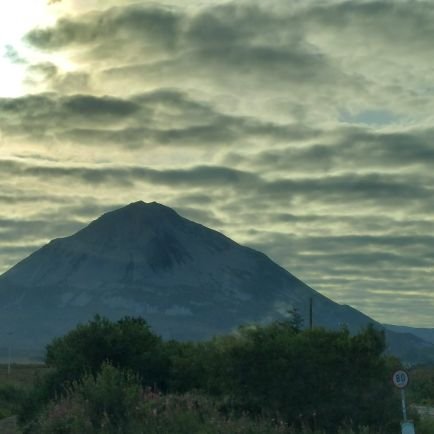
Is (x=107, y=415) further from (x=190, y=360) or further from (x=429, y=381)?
(x=429, y=381)

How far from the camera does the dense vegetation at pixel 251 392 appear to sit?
27125mm

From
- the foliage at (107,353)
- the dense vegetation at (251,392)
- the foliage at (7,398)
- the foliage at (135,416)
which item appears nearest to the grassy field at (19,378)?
the foliage at (7,398)

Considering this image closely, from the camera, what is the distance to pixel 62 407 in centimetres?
2859

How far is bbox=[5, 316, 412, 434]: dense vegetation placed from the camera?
89.0ft

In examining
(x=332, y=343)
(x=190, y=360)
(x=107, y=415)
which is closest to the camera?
(x=107, y=415)

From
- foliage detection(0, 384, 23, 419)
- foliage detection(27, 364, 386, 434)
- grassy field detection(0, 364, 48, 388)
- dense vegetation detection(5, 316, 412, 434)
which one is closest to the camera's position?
foliage detection(27, 364, 386, 434)

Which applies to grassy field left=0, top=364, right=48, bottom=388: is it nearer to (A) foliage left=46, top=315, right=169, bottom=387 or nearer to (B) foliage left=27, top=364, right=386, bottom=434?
(A) foliage left=46, top=315, right=169, bottom=387

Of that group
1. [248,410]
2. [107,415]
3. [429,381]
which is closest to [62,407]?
[107,415]

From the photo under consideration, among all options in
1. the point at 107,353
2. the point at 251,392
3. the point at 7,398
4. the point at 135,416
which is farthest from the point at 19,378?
the point at 135,416

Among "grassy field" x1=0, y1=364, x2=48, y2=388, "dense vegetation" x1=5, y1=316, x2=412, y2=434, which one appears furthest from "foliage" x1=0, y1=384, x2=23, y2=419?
"dense vegetation" x1=5, y1=316, x2=412, y2=434

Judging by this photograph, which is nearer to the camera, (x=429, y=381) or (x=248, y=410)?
(x=248, y=410)

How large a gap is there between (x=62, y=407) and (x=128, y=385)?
6.78 ft

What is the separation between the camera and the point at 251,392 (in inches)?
1227

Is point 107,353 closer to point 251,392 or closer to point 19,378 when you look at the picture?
point 251,392
